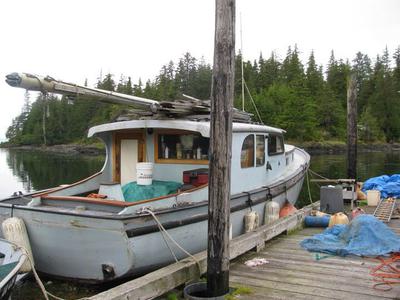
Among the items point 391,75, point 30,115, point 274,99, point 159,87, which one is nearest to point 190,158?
point 274,99

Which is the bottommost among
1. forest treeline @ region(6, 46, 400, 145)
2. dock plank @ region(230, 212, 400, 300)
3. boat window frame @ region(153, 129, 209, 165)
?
dock plank @ region(230, 212, 400, 300)

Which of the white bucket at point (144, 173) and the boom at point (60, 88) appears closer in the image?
the boom at point (60, 88)

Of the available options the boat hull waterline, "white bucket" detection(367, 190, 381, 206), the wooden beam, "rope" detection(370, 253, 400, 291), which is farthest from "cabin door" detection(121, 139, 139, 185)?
"white bucket" detection(367, 190, 381, 206)

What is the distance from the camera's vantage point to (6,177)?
3145 cm

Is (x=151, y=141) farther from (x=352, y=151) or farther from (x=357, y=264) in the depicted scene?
(x=352, y=151)

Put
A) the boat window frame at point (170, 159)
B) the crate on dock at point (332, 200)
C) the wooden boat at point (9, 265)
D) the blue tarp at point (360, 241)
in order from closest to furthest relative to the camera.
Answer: the wooden boat at point (9, 265)
the blue tarp at point (360, 241)
the boat window frame at point (170, 159)
the crate on dock at point (332, 200)

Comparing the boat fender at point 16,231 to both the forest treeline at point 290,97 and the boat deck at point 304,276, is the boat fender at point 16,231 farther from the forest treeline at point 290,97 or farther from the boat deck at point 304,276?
the forest treeline at point 290,97

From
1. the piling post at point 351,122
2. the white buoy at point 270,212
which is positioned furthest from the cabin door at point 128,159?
the piling post at point 351,122

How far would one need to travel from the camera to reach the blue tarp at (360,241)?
7.05 m

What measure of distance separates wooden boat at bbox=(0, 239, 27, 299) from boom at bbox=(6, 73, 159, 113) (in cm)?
244

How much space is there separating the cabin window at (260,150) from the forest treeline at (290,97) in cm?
5585

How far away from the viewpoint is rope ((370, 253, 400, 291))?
570 cm

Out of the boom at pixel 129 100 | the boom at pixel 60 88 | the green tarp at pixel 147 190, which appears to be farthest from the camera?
the green tarp at pixel 147 190

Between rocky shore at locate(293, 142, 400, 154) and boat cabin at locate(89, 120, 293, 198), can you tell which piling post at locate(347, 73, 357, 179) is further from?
rocky shore at locate(293, 142, 400, 154)
